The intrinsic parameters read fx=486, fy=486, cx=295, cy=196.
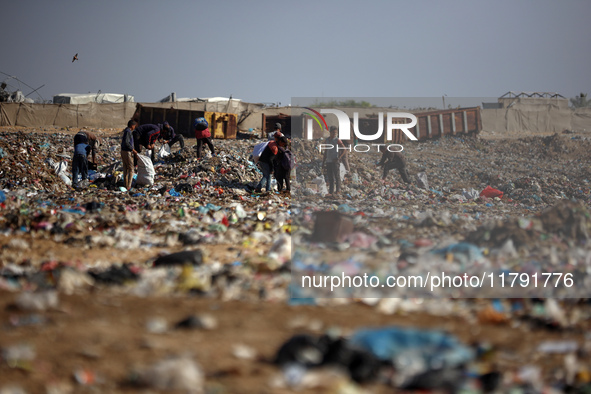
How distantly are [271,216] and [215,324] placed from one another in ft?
11.3

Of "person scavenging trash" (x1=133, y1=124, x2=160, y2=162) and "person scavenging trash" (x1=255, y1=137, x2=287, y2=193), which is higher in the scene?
"person scavenging trash" (x1=133, y1=124, x2=160, y2=162)

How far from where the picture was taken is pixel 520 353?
248 centimetres

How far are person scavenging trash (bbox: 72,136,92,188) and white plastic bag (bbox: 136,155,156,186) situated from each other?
1097 millimetres

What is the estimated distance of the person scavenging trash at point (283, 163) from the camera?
8234 millimetres

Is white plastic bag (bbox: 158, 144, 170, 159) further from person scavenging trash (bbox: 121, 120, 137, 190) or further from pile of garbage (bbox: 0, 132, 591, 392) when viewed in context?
person scavenging trash (bbox: 121, 120, 137, 190)

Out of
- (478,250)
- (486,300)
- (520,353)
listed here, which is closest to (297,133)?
(478,250)

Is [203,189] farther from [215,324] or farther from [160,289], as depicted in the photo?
[215,324]

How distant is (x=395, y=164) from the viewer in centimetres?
851

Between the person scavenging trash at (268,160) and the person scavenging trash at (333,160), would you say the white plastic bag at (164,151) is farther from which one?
the person scavenging trash at (333,160)

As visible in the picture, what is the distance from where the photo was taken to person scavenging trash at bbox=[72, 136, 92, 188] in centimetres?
842

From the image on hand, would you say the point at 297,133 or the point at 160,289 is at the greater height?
the point at 297,133

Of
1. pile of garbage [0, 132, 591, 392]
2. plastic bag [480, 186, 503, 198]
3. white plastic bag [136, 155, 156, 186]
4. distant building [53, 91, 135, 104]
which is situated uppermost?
distant building [53, 91, 135, 104]

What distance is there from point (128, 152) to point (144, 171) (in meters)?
0.52

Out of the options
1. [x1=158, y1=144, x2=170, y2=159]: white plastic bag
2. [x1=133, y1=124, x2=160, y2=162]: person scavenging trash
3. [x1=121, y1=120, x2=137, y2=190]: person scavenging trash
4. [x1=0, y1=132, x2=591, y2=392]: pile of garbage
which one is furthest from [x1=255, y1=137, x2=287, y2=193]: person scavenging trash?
[x1=158, y1=144, x2=170, y2=159]: white plastic bag
